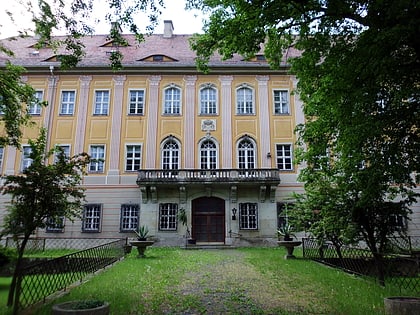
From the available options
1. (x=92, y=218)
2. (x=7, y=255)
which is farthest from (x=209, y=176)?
(x=7, y=255)

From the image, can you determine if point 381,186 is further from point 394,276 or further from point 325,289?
point 325,289

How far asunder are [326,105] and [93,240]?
56.6 feet

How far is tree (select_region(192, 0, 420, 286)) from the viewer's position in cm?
765

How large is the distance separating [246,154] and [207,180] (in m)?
3.69

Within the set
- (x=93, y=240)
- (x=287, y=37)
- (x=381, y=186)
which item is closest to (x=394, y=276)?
(x=381, y=186)

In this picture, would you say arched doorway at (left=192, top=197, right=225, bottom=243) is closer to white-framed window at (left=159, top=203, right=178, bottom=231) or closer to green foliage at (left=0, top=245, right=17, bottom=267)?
white-framed window at (left=159, top=203, right=178, bottom=231)

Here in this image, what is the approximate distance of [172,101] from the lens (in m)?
24.8

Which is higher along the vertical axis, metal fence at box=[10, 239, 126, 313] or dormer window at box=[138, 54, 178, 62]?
dormer window at box=[138, 54, 178, 62]

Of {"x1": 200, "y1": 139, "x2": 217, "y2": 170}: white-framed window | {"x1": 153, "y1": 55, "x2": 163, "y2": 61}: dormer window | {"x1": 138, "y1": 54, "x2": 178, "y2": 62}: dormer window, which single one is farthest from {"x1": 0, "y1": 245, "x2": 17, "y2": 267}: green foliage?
{"x1": 153, "y1": 55, "x2": 163, "y2": 61}: dormer window

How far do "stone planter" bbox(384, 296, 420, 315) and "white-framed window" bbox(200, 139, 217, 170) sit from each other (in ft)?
59.9

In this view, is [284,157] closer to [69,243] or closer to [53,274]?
[69,243]

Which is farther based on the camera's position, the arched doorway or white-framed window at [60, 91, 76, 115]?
white-framed window at [60, 91, 76, 115]

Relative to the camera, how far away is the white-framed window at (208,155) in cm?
2356

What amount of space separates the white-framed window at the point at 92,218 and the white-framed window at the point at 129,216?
5.00ft
